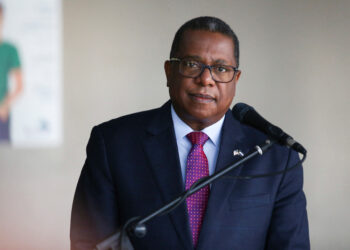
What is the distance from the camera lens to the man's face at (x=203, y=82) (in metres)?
1.72

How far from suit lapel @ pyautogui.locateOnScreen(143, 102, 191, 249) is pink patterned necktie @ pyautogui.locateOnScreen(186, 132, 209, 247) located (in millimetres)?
40

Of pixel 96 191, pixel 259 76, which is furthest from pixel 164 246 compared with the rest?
pixel 259 76

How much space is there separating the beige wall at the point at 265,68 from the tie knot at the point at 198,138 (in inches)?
97.1

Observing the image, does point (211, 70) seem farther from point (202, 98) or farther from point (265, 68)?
point (265, 68)

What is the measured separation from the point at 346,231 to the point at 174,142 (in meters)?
2.97

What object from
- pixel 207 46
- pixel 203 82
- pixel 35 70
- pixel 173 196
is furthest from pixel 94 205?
pixel 35 70

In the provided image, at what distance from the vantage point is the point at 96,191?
1810mm

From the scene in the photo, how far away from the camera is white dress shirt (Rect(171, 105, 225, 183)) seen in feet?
6.06

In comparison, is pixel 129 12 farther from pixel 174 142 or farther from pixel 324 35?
pixel 174 142

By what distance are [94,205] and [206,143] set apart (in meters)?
0.48

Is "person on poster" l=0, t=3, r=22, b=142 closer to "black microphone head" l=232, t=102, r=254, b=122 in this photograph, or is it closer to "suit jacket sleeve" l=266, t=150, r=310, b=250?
"suit jacket sleeve" l=266, t=150, r=310, b=250

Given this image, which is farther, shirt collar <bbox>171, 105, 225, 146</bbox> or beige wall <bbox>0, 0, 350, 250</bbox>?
beige wall <bbox>0, 0, 350, 250</bbox>

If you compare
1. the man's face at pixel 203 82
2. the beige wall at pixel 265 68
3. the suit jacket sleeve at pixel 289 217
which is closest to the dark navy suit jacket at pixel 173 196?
the suit jacket sleeve at pixel 289 217

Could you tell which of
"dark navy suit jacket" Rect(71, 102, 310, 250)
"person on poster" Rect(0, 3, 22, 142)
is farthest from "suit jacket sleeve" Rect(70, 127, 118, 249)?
"person on poster" Rect(0, 3, 22, 142)
